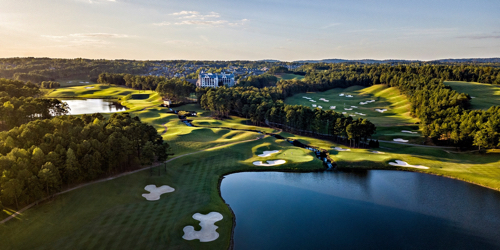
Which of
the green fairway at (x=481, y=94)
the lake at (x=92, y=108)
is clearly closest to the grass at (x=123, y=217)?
the lake at (x=92, y=108)

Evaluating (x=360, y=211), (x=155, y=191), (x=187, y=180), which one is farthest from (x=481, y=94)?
(x=155, y=191)

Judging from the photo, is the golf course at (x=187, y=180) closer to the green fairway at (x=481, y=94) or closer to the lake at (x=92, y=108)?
the green fairway at (x=481, y=94)

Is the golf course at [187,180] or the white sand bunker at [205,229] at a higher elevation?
the golf course at [187,180]

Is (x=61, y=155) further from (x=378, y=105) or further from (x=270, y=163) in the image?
(x=378, y=105)

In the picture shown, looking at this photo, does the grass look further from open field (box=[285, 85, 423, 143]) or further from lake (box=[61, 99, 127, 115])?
lake (box=[61, 99, 127, 115])

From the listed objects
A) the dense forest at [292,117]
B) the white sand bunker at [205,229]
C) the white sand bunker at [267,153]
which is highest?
the dense forest at [292,117]

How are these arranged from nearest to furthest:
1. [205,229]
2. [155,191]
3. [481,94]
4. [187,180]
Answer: [205,229]
[155,191]
[187,180]
[481,94]

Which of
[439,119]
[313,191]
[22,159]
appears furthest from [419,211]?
[22,159]
